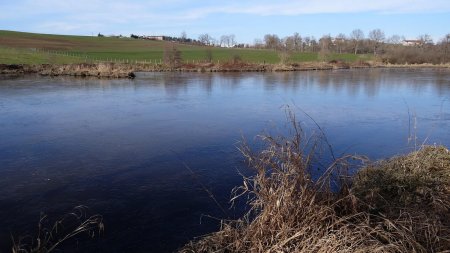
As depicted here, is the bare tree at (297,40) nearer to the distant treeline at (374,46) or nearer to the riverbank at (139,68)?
the distant treeline at (374,46)

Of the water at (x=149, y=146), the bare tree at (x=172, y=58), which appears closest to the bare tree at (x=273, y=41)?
the bare tree at (x=172, y=58)

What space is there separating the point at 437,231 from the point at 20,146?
8.08m

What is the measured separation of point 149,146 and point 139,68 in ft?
94.5

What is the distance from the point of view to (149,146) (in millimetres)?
8898

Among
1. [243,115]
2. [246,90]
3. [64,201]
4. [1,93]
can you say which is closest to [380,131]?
[243,115]

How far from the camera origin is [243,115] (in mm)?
12836

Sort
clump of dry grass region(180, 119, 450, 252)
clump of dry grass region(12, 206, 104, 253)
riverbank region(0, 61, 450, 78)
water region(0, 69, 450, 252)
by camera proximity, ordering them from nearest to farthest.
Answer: clump of dry grass region(180, 119, 450, 252) → clump of dry grass region(12, 206, 104, 253) → water region(0, 69, 450, 252) → riverbank region(0, 61, 450, 78)

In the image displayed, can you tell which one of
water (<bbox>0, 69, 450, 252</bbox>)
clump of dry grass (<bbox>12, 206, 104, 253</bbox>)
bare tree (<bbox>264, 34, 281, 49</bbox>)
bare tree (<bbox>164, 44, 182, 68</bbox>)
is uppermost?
bare tree (<bbox>264, 34, 281, 49</bbox>)

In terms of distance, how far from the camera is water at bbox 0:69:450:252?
5328 mm

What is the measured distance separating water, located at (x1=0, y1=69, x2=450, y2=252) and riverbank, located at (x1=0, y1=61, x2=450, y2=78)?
1058 centimetres

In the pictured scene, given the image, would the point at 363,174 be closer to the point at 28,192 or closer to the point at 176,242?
the point at 176,242

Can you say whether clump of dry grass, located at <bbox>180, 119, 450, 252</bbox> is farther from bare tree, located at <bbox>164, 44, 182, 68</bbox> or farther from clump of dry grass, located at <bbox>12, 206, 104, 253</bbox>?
bare tree, located at <bbox>164, 44, 182, 68</bbox>

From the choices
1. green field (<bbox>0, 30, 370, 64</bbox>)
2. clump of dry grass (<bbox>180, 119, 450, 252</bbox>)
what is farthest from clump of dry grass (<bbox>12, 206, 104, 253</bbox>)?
green field (<bbox>0, 30, 370, 64</bbox>)

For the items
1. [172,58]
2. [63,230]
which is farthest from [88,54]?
[63,230]
